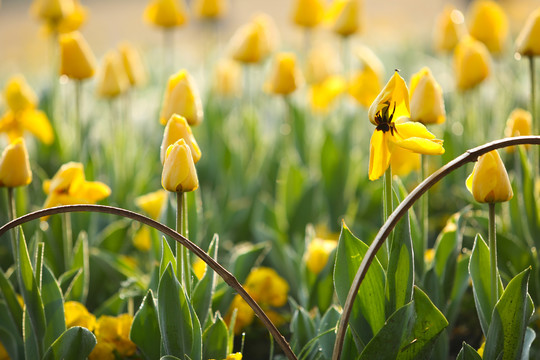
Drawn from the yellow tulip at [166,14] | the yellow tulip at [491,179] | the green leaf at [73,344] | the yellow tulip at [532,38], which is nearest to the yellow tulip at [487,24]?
the yellow tulip at [532,38]

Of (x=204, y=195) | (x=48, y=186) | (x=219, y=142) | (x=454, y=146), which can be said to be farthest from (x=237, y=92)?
(x=48, y=186)

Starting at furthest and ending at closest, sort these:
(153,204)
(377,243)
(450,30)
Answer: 1. (450,30)
2. (153,204)
3. (377,243)

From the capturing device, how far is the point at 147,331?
1193 millimetres

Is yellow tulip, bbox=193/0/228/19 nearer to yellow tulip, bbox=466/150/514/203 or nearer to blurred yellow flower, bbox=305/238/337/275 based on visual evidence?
blurred yellow flower, bbox=305/238/337/275

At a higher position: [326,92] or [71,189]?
[326,92]

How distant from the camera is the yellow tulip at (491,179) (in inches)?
41.6

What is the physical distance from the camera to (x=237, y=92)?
3.00 metres

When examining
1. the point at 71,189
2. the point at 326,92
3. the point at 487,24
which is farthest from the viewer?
the point at 326,92

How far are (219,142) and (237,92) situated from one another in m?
0.63

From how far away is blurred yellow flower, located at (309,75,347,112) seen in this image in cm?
261

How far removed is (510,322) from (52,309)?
77 cm

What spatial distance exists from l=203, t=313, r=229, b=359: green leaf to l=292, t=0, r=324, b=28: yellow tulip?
159 cm

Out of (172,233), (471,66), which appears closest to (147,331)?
(172,233)

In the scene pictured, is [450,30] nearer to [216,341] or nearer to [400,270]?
[400,270]
